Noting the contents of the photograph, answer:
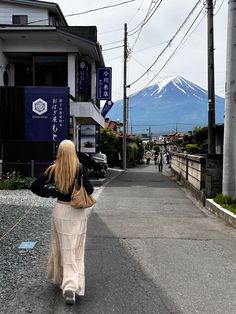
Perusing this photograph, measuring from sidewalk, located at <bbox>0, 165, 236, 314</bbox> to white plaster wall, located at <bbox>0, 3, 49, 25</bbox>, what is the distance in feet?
75.2

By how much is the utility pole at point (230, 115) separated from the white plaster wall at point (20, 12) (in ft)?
71.9

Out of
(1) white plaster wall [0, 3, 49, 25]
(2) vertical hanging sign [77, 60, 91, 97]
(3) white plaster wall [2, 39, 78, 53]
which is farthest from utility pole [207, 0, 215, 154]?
(1) white plaster wall [0, 3, 49, 25]

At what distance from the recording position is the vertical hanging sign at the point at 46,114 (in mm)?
21125

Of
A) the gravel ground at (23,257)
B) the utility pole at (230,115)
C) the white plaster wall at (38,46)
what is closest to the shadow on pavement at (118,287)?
the gravel ground at (23,257)

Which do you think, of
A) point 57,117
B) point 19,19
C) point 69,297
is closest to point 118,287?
point 69,297

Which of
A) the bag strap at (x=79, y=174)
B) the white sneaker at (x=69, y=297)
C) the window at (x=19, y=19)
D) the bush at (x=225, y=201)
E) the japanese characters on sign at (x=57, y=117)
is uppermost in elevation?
the window at (x=19, y=19)

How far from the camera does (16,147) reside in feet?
69.1

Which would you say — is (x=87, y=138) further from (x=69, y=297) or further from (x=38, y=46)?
(x=69, y=297)

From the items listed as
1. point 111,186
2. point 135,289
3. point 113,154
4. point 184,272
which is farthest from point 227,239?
point 113,154

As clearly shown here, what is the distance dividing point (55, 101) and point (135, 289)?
1597 centimetres

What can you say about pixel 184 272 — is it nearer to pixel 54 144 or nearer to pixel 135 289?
pixel 135 289

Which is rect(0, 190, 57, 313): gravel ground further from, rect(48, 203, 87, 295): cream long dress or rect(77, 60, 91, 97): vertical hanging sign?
rect(77, 60, 91, 97): vertical hanging sign

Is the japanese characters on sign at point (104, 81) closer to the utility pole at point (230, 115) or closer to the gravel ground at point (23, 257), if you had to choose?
the utility pole at point (230, 115)

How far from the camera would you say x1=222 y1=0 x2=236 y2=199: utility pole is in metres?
12.9
